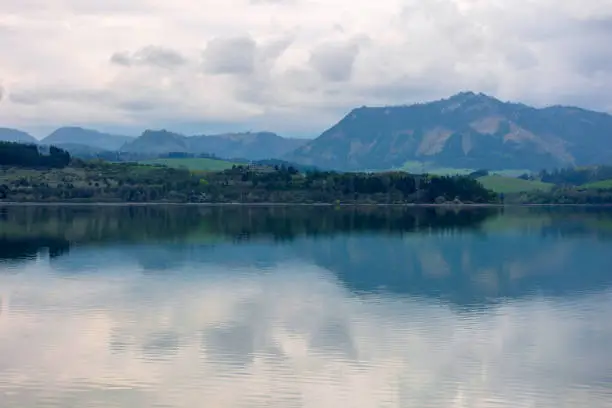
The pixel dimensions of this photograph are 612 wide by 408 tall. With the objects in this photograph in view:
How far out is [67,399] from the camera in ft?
107

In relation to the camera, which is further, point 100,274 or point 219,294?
point 100,274

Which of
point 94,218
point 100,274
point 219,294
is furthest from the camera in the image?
point 94,218

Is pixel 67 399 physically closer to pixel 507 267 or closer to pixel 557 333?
pixel 557 333

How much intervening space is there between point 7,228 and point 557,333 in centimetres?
9326

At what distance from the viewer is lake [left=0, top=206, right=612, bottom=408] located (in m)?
34.2

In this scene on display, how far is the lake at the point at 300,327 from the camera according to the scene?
34.2 m

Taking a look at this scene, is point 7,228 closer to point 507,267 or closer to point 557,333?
point 507,267

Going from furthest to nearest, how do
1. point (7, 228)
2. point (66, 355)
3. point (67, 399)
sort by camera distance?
point (7, 228) < point (66, 355) < point (67, 399)

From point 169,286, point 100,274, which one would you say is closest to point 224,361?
point 169,286

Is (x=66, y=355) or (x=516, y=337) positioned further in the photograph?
(x=516, y=337)

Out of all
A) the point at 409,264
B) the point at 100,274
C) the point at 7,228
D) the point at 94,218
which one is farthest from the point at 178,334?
the point at 94,218

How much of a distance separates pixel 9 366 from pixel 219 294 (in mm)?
22728

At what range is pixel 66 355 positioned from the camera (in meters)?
39.5

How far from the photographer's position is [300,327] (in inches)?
1852
